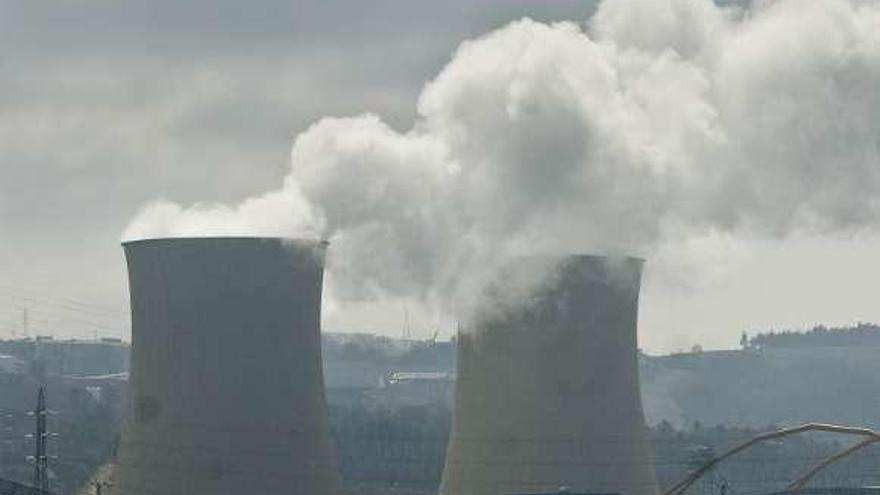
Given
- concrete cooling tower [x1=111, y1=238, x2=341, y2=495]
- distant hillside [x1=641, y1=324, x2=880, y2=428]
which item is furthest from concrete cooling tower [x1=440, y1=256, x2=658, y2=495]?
distant hillside [x1=641, y1=324, x2=880, y2=428]

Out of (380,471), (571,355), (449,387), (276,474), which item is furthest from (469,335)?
(449,387)

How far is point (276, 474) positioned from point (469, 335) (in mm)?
4356

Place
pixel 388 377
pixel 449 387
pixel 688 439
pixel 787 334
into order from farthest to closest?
pixel 787 334 → pixel 388 377 → pixel 449 387 → pixel 688 439

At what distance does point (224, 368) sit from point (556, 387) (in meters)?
5.92

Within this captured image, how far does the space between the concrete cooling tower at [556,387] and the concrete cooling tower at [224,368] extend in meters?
3.02

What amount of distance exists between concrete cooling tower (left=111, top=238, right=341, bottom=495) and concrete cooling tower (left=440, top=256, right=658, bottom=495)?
9.90 ft

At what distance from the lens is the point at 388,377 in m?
155

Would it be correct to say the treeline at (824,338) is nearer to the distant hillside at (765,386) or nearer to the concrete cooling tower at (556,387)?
the distant hillside at (765,386)

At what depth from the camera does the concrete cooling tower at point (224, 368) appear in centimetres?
3466

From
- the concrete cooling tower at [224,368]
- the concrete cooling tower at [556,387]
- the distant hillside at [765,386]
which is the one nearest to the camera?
the concrete cooling tower at [224,368]

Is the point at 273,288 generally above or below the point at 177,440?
above

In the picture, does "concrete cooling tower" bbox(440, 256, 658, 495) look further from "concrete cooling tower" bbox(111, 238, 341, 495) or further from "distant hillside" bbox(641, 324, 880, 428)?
"distant hillside" bbox(641, 324, 880, 428)

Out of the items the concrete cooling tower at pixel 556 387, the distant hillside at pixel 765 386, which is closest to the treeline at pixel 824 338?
the distant hillside at pixel 765 386

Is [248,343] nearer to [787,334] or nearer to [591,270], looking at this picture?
[591,270]
